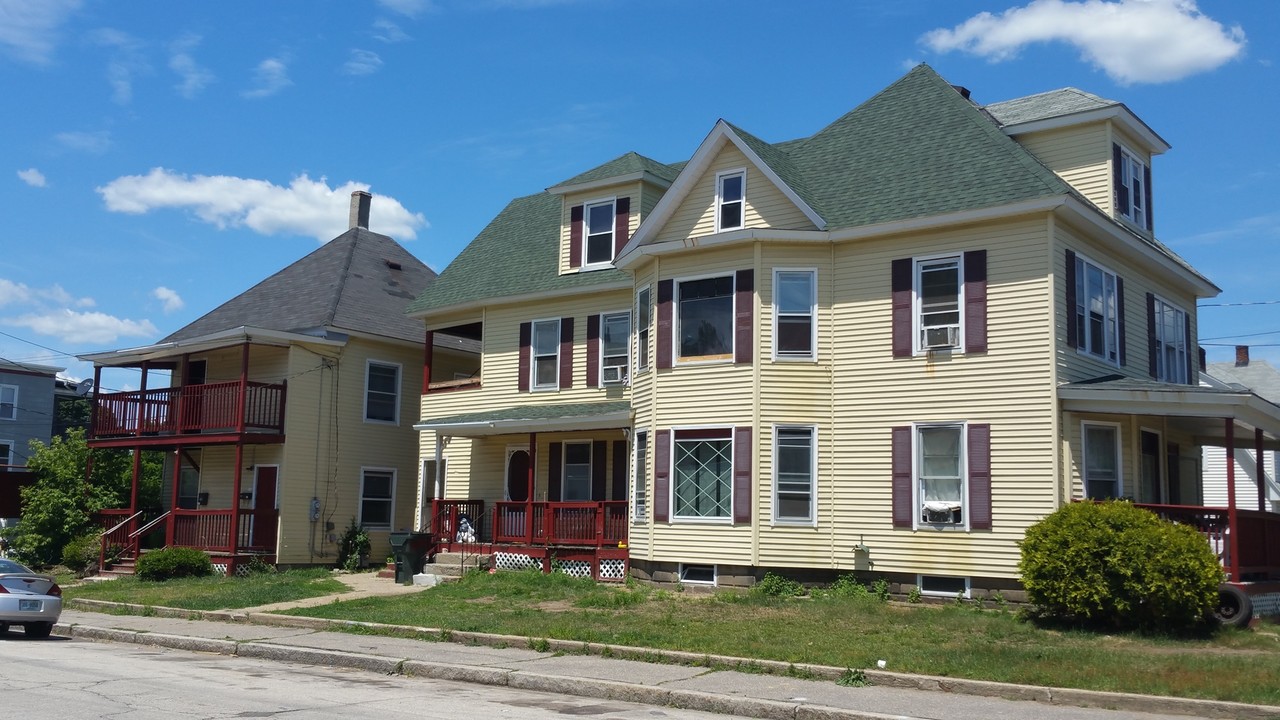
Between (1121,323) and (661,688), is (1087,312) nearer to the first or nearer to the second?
(1121,323)

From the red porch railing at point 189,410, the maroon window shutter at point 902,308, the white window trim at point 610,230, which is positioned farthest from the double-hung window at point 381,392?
the maroon window shutter at point 902,308

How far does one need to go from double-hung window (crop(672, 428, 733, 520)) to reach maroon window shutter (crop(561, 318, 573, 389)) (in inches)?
206

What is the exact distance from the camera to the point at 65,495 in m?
29.5

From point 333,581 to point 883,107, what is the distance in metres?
15.2

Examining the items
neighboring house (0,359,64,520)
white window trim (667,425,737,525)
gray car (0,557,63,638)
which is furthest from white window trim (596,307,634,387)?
neighboring house (0,359,64,520)

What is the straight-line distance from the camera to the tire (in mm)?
16281

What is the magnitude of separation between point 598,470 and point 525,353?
350 cm

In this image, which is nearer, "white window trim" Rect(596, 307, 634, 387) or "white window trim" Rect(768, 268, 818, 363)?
"white window trim" Rect(768, 268, 818, 363)

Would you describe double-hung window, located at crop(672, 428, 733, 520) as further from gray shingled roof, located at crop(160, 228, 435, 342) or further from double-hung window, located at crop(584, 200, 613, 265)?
gray shingled roof, located at crop(160, 228, 435, 342)

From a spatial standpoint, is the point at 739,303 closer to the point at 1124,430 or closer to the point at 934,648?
the point at 1124,430

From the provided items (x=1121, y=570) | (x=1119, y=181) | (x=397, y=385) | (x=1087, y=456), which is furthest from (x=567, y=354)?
(x=1121, y=570)

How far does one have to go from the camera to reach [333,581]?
23.9 m

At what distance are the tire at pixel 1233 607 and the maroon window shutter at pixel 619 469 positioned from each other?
1198 cm

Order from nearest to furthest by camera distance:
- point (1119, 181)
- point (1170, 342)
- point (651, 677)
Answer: point (651, 677)
point (1119, 181)
point (1170, 342)
